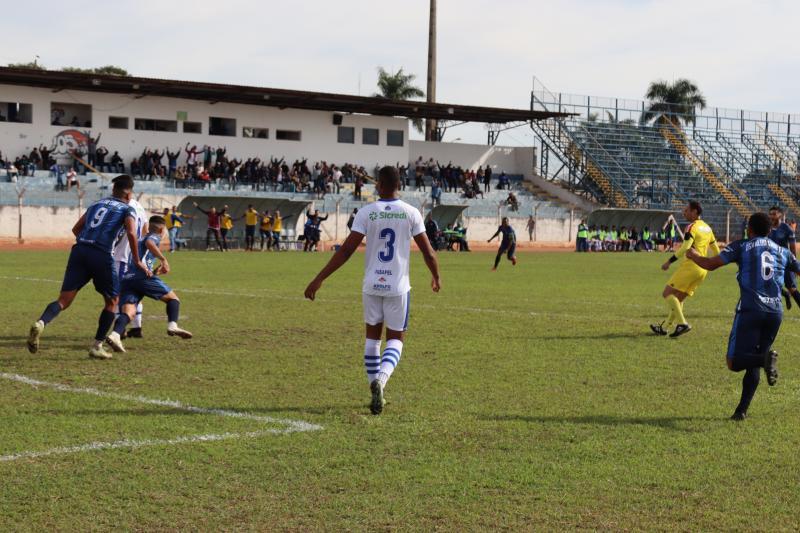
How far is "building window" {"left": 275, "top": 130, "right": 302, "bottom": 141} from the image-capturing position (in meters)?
57.8

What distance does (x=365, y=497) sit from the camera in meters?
5.92

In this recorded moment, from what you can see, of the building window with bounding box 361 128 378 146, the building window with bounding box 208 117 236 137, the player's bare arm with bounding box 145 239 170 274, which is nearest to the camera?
the player's bare arm with bounding box 145 239 170 274

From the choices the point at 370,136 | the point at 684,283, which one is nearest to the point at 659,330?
the point at 684,283

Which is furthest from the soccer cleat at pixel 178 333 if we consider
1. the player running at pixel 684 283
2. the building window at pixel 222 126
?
the building window at pixel 222 126

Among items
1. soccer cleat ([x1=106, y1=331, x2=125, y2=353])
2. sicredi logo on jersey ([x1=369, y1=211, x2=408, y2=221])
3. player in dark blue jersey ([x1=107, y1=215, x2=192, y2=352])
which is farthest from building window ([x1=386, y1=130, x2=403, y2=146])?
sicredi logo on jersey ([x1=369, y1=211, x2=408, y2=221])

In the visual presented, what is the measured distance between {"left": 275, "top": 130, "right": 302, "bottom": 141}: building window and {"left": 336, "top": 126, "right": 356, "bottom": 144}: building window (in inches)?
95.7

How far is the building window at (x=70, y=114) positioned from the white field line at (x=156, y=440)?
142ft

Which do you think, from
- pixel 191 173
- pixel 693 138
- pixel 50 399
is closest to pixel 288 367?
pixel 50 399

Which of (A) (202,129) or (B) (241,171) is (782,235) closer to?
(B) (241,171)

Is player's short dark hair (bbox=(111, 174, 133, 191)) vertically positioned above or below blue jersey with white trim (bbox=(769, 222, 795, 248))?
above

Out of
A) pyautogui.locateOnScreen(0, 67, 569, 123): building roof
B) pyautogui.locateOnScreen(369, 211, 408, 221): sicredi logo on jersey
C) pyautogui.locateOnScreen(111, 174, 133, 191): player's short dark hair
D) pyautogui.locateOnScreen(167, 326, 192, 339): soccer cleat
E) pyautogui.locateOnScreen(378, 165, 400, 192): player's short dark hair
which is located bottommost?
pyautogui.locateOnScreen(167, 326, 192, 339): soccer cleat

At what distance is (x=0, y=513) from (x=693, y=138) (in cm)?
7007

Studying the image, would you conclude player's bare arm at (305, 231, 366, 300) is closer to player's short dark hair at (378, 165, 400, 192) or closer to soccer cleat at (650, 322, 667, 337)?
player's short dark hair at (378, 165, 400, 192)

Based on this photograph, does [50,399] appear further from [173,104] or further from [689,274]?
[173,104]
